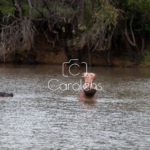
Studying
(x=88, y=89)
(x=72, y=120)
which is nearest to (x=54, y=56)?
(x=88, y=89)

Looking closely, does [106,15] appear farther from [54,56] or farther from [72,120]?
[72,120]

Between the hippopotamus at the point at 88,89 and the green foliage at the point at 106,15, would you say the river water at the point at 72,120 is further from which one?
the green foliage at the point at 106,15

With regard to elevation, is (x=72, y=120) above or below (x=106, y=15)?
below

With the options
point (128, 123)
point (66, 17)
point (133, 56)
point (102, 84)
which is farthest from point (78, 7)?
point (128, 123)

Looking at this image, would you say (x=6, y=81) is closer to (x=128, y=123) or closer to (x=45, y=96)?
(x=45, y=96)

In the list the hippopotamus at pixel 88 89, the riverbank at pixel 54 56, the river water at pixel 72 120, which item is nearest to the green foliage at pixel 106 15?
the riverbank at pixel 54 56

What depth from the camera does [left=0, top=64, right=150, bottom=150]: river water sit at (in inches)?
296

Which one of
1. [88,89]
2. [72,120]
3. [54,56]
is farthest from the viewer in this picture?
[54,56]

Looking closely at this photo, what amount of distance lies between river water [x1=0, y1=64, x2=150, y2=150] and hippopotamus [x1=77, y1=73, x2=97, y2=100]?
25 centimetres

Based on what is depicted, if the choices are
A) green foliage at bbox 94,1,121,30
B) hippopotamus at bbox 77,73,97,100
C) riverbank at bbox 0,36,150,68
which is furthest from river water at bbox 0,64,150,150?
riverbank at bbox 0,36,150,68

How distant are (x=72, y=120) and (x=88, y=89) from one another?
2760 mm

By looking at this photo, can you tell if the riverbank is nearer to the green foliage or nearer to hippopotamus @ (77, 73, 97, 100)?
the green foliage

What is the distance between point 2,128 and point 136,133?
2.96m

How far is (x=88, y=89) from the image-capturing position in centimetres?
1205
